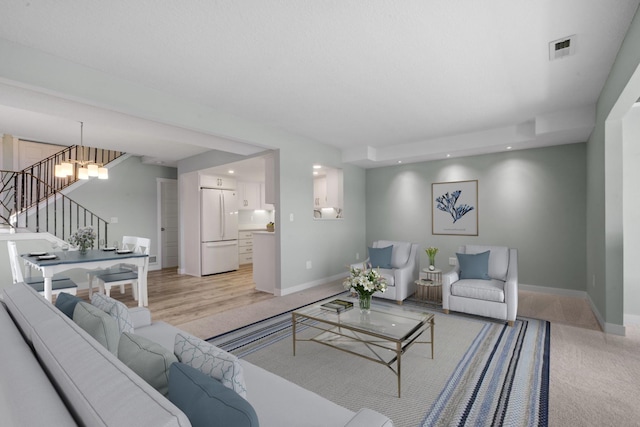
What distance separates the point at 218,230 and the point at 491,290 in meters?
5.28

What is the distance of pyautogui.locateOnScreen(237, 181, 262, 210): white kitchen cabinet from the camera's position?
768 centimetres

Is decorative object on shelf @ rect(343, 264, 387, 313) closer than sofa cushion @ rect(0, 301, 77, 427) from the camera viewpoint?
No

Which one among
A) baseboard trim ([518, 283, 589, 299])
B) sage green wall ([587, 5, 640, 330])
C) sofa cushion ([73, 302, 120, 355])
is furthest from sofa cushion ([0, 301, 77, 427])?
baseboard trim ([518, 283, 589, 299])

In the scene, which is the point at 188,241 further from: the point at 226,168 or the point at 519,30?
the point at 519,30

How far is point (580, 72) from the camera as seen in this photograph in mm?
2906

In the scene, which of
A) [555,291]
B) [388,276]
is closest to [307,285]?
[388,276]

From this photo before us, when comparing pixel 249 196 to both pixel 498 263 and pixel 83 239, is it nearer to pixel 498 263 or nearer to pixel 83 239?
pixel 83 239

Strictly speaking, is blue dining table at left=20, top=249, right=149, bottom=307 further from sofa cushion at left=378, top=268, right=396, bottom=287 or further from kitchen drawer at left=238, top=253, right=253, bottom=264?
kitchen drawer at left=238, top=253, right=253, bottom=264

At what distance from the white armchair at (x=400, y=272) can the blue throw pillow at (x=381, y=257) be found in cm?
7

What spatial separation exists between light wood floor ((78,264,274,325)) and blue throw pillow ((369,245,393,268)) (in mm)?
1661

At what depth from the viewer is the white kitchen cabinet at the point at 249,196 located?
7684 mm

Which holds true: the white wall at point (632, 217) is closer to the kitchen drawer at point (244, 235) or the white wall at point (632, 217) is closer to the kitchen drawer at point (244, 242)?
the kitchen drawer at point (244, 235)

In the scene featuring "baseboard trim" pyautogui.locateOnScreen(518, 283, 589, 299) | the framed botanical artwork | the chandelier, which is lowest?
"baseboard trim" pyautogui.locateOnScreen(518, 283, 589, 299)

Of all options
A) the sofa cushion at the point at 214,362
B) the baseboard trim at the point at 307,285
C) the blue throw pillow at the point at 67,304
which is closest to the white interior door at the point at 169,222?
the baseboard trim at the point at 307,285
